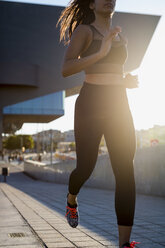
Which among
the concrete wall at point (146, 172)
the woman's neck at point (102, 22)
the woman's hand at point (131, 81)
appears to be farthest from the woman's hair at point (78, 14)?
the concrete wall at point (146, 172)

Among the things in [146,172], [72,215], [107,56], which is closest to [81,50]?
[107,56]

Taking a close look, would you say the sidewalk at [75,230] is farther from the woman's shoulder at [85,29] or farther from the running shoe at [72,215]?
the woman's shoulder at [85,29]

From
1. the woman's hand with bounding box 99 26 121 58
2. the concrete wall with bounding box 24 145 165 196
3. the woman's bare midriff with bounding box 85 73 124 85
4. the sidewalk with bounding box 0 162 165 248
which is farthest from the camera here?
the concrete wall with bounding box 24 145 165 196

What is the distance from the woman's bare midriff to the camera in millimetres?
2617

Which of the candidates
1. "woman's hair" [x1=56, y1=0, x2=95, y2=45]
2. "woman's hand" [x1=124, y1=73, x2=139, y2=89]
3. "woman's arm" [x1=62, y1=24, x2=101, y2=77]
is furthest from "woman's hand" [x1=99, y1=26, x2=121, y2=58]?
"woman's hair" [x1=56, y1=0, x2=95, y2=45]

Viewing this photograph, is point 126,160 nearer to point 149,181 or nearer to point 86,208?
point 86,208

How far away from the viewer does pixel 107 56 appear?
2613mm

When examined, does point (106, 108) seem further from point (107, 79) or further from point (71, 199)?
point (71, 199)

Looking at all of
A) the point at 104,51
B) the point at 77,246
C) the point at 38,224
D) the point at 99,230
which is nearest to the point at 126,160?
the point at 104,51

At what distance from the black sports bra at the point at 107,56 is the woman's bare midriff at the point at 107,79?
0.03 metres

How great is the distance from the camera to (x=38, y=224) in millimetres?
4383

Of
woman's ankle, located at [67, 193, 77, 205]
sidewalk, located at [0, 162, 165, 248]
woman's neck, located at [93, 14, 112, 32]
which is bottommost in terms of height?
sidewalk, located at [0, 162, 165, 248]

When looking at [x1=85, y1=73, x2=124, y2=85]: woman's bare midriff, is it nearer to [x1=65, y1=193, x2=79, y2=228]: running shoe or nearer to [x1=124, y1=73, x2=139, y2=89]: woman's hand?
[x1=124, y1=73, x2=139, y2=89]: woman's hand

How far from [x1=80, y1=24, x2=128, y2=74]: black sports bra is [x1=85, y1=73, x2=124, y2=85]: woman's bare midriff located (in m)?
0.03
